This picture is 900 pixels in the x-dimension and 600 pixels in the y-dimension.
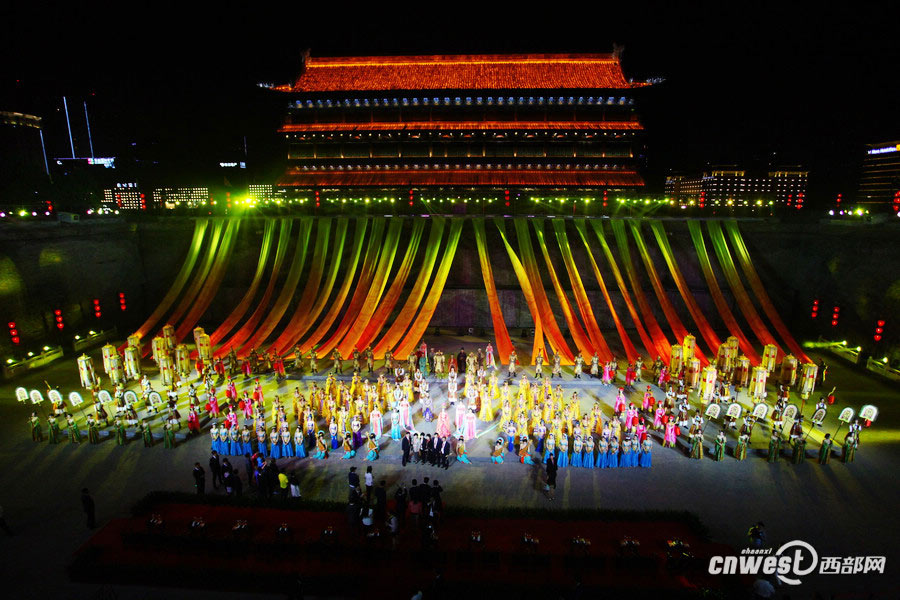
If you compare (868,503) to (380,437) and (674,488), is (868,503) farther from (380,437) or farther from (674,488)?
(380,437)

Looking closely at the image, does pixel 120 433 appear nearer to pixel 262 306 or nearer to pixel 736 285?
pixel 262 306

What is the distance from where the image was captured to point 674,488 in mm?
8992

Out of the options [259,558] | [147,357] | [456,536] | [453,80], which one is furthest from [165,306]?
[453,80]

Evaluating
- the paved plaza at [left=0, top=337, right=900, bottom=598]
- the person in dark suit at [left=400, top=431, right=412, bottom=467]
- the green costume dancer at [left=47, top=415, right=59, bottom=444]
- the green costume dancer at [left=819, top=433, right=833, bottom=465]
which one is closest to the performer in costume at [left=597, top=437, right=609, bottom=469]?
the paved plaza at [left=0, top=337, right=900, bottom=598]

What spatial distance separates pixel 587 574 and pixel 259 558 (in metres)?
5.17

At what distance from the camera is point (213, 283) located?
17.1 m

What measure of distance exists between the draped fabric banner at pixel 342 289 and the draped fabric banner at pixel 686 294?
10989 millimetres

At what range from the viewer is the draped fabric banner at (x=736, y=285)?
14742 millimetres

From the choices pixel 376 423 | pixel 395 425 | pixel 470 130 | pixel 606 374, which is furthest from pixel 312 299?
pixel 470 130

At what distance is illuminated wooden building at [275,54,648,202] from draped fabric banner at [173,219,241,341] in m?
6.06

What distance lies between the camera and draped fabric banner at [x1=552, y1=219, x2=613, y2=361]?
14284mm

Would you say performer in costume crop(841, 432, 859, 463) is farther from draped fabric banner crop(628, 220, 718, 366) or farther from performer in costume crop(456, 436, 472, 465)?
performer in costume crop(456, 436, 472, 465)

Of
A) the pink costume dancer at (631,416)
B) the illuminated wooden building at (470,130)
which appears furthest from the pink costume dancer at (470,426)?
the illuminated wooden building at (470,130)

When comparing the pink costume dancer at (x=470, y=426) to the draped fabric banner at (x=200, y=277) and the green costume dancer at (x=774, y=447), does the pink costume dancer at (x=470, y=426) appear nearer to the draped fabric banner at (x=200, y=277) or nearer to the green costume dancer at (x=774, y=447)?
the green costume dancer at (x=774, y=447)
